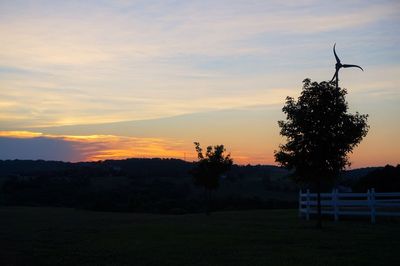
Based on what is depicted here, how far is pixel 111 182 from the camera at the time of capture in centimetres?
9681

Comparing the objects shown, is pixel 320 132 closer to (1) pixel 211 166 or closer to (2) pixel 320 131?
(2) pixel 320 131

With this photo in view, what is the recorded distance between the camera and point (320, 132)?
28.4 m

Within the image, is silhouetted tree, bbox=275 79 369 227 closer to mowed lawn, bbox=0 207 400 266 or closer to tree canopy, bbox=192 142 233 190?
mowed lawn, bbox=0 207 400 266

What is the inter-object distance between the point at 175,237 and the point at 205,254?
603 centimetres

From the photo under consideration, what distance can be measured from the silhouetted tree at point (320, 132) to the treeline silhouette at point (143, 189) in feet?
104

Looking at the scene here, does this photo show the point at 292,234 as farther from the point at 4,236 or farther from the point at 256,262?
the point at 4,236

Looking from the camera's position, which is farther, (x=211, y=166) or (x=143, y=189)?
(x=143, y=189)

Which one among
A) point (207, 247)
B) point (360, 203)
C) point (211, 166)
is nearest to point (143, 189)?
point (211, 166)

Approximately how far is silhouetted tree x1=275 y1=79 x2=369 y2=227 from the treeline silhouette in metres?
31.6

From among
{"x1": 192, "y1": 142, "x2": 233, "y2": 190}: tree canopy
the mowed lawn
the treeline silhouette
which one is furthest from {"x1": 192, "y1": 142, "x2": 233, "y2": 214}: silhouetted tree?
the mowed lawn

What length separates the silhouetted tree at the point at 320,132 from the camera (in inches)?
1118

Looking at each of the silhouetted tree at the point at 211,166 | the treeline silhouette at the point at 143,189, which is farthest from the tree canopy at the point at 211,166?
the treeline silhouette at the point at 143,189

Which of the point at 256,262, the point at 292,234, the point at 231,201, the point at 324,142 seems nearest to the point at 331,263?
→ the point at 256,262

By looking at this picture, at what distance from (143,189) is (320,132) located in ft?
209
